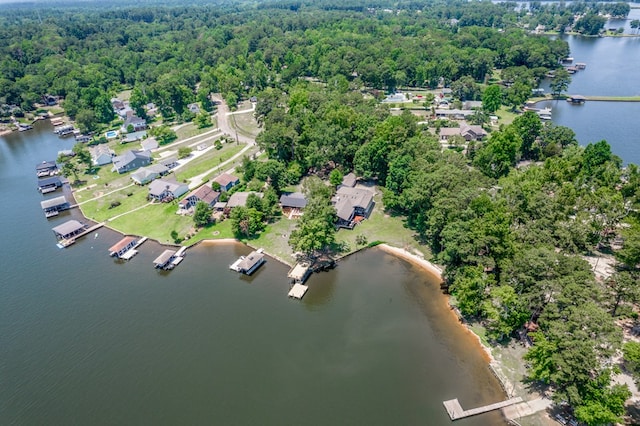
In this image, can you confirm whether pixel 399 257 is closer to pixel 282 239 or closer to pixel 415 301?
pixel 415 301

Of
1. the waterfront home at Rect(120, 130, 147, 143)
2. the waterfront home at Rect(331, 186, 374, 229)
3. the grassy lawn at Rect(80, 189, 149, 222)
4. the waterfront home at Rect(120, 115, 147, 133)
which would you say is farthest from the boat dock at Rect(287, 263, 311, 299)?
the waterfront home at Rect(120, 115, 147, 133)

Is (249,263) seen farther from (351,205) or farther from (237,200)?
(351,205)

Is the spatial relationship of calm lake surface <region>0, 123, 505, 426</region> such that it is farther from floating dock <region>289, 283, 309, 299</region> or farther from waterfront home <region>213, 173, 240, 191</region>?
waterfront home <region>213, 173, 240, 191</region>

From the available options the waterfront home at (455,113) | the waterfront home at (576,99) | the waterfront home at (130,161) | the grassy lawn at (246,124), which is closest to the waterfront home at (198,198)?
the waterfront home at (130,161)

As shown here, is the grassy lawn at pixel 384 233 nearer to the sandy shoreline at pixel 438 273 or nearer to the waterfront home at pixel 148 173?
the sandy shoreline at pixel 438 273

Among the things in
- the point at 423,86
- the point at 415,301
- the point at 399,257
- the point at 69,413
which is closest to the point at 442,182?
the point at 399,257

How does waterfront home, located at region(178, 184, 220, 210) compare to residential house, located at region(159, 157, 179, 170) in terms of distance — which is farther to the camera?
residential house, located at region(159, 157, 179, 170)

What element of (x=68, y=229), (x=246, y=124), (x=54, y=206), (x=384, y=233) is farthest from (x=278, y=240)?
(x=246, y=124)
